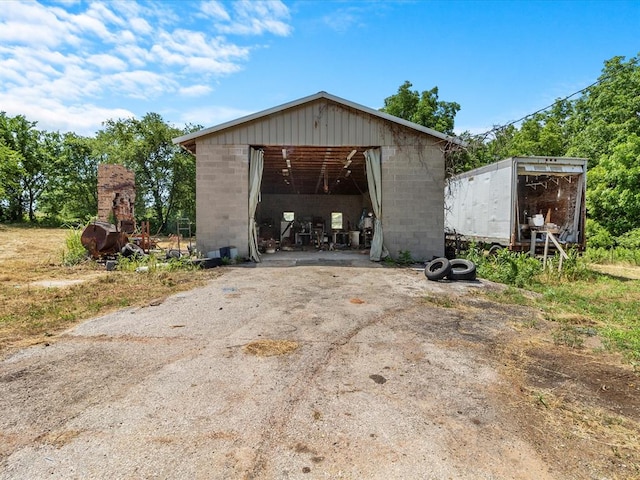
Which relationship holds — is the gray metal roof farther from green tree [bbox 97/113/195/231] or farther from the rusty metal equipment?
green tree [bbox 97/113/195/231]

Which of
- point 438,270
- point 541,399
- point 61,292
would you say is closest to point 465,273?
point 438,270

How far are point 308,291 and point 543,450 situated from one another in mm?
4827

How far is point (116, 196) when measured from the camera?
14.3 meters

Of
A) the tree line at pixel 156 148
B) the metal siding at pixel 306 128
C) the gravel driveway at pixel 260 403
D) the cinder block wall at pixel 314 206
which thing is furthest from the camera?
the cinder block wall at pixel 314 206

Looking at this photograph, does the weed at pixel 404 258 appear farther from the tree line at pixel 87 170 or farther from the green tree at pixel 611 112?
the tree line at pixel 87 170

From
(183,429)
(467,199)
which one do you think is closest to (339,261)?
(467,199)

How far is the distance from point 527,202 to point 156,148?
21898mm

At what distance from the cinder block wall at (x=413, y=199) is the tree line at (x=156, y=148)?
12693 mm

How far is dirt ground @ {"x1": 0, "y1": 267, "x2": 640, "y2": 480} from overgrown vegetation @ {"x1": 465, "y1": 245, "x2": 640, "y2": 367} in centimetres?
36

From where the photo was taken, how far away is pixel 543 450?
7.09 feet

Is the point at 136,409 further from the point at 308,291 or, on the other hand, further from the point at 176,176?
the point at 176,176

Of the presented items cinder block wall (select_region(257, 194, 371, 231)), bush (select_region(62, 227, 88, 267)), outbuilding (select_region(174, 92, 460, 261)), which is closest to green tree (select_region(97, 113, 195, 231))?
cinder block wall (select_region(257, 194, 371, 231))

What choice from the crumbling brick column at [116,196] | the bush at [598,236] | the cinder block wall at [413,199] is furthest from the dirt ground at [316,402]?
the bush at [598,236]

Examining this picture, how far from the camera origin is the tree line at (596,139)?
13012mm
